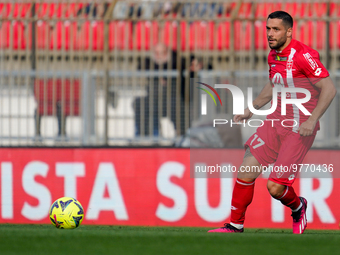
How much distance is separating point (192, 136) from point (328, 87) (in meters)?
2.68

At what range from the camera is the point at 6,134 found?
8195 mm

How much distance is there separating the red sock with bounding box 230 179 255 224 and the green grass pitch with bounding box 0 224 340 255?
656 mm

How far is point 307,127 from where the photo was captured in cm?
543

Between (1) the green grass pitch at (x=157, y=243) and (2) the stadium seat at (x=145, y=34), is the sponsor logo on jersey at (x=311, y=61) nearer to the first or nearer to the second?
(1) the green grass pitch at (x=157, y=243)

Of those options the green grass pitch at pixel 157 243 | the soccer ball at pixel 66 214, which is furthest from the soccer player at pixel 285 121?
the soccer ball at pixel 66 214

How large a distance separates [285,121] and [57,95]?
11.7 ft

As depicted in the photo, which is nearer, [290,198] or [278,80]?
[278,80]

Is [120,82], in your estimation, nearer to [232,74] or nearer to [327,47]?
[232,74]

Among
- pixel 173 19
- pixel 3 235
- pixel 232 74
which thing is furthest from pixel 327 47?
pixel 3 235

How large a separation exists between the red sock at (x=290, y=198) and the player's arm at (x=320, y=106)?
0.64 metres

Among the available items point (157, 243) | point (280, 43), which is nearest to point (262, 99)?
point (280, 43)

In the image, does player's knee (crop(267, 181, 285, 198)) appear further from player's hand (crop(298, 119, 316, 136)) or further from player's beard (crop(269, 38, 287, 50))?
player's beard (crop(269, 38, 287, 50))

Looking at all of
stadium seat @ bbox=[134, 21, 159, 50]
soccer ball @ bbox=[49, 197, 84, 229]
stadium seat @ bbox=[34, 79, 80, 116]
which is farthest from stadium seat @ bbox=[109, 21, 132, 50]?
soccer ball @ bbox=[49, 197, 84, 229]

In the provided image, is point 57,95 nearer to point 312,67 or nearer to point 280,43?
point 280,43
